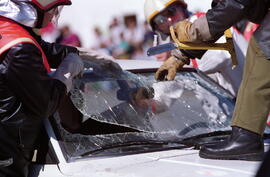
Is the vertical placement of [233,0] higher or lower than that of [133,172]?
higher

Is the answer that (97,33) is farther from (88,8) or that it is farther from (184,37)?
(184,37)

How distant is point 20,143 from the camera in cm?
330

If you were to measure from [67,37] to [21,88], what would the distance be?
904cm

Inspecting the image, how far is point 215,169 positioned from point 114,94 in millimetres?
1087

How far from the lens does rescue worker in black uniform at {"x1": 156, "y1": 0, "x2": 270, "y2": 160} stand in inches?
125

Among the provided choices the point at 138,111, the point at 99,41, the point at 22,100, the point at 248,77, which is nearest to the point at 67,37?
the point at 99,41

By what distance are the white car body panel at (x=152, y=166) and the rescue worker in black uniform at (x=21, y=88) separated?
15 centimetres

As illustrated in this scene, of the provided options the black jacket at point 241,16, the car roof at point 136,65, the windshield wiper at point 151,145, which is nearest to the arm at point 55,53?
the car roof at point 136,65

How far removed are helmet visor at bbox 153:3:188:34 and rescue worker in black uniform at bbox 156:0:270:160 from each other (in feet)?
6.03

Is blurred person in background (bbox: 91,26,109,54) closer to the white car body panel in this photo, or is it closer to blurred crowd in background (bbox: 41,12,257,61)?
blurred crowd in background (bbox: 41,12,257,61)

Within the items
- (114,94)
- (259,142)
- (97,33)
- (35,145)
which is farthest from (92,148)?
(97,33)

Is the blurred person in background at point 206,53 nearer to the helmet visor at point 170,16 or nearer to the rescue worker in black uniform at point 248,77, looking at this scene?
the helmet visor at point 170,16

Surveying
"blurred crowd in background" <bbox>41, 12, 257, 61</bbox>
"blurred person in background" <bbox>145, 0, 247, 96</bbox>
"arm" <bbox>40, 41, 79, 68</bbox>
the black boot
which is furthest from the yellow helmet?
"blurred crowd in background" <bbox>41, 12, 257, 61</bbox>

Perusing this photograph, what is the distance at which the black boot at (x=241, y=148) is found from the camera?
10.6ft
